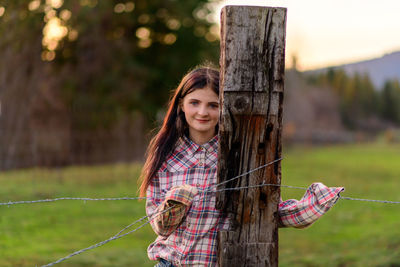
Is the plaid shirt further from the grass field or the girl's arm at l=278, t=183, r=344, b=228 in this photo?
the grass field

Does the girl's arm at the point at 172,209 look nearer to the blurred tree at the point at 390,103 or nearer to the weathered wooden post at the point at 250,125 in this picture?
the weathered wooden post at the point at 250,125

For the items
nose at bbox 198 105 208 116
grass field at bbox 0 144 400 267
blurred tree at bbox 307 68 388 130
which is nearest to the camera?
nose at bbox 198 105 208 116

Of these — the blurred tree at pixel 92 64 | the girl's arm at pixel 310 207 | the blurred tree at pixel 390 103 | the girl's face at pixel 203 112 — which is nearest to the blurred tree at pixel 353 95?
the blurred tree at pixel 390 103

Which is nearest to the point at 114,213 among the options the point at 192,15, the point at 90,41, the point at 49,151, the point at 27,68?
the point at 49,151

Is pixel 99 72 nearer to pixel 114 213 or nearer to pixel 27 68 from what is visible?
pixel 27 68

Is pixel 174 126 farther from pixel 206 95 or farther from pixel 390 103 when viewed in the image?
pixel 390 103

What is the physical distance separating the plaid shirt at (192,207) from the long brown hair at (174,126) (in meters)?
0.03

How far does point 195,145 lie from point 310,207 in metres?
0.63

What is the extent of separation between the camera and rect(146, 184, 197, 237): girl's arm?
2281 mm

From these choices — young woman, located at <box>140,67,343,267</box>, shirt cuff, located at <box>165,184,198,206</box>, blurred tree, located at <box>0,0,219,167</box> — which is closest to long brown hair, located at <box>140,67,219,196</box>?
young woman, located at <box>140,67,343,267</box>

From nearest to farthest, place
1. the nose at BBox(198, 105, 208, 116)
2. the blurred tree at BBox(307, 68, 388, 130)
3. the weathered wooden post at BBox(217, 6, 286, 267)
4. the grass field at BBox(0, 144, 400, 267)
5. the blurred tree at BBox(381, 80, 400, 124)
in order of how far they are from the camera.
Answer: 1. the weathered wooden post at BBox(217, 6, 286, 267)
2. the nose at BBox(198, 105, 208, 116)
3. the grass field at BBox(0, 144, 400, 267)
4. the blurred tree at BBox(381, 80, 400, 124)
5. the blurred tree at BBox(307, 68, 388, 130)

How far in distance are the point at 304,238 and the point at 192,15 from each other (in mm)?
12960

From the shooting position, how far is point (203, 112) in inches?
104

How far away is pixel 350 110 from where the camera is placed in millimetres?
40500
